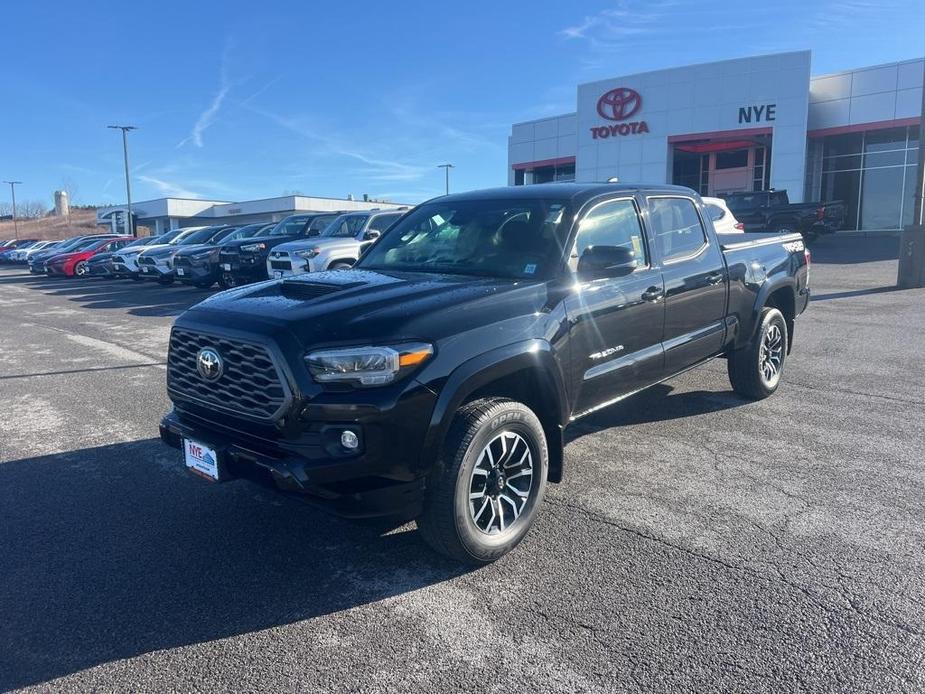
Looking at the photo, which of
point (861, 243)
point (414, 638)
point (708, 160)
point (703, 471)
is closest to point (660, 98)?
point (708, 160)

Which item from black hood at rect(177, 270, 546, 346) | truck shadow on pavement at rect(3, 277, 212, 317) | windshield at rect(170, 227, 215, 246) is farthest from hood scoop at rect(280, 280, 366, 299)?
windshield at rect(170, 227, 215, 246)

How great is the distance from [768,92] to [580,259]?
31.5 m

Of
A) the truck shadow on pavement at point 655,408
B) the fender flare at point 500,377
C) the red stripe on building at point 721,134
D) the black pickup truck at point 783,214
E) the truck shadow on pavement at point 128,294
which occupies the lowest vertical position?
the truck shadow on pavement at point 655,408

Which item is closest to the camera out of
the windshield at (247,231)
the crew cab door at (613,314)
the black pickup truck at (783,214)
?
the crew cab door at (613,314)

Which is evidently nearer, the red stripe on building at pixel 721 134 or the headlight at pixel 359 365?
the headlight at pixel 359 365

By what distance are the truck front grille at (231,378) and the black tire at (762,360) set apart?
4.42 metres

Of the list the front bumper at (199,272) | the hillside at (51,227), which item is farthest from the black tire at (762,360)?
the hillside at (51,227)

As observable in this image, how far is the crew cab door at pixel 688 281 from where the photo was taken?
5.11 metres

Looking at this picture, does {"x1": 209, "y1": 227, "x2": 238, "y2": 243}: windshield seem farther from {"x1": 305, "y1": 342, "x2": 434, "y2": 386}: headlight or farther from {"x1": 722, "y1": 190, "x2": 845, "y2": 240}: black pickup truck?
{"x1": 305, "y1": 342, "x2": 434, "y2": 386}: headlight

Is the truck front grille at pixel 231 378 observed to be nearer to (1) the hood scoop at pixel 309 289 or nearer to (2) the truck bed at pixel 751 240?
(1) the hood scoop at pixel 309 289

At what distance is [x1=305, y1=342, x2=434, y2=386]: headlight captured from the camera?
3211 millimetres

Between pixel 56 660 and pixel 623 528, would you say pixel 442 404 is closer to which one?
pixel 623 528

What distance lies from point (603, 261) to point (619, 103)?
3340cm

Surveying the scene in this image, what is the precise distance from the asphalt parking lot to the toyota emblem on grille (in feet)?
3.15
